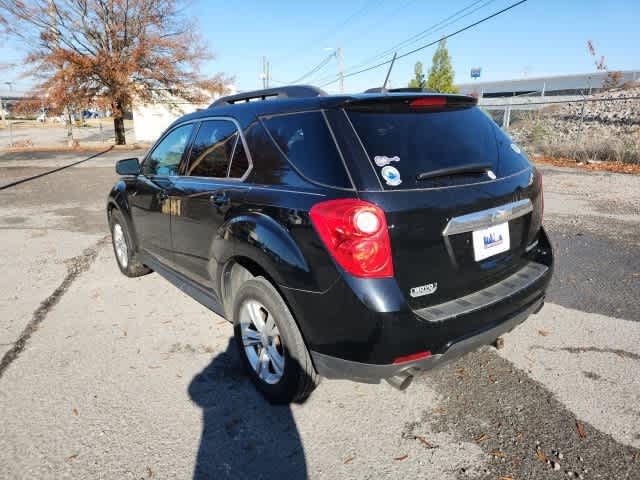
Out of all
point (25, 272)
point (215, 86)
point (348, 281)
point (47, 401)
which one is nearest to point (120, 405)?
point (47, 401)

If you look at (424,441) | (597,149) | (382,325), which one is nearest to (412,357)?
(382,325)

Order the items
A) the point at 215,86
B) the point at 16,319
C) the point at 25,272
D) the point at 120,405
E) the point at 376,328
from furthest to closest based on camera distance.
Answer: the point at 215,86 → the point at 25,272 → the point at 16,319 → the point at 120,405 → the point at 376,328

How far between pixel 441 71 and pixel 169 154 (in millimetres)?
43338

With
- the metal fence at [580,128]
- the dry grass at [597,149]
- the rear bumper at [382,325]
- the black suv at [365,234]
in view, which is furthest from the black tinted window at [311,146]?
the dry grass at [597,149]

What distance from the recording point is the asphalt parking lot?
223 cm

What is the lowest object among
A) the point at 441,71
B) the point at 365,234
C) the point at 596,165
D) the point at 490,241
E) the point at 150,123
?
the point at 596,165

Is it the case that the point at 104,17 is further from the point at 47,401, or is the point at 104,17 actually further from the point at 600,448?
the point at 600,448

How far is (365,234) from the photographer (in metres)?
2.07

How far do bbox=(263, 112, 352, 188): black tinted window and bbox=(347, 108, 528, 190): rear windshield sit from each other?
17 cm

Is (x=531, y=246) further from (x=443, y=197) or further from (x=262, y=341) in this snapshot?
(x=262, y=341)

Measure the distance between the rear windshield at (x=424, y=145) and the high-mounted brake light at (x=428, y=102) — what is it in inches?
1.8

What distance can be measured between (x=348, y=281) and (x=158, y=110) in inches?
1261

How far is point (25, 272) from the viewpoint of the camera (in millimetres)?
5121

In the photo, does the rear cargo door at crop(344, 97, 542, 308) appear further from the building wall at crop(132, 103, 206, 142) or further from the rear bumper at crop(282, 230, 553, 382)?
the building wall at crop(132, 103, 206, 142)
